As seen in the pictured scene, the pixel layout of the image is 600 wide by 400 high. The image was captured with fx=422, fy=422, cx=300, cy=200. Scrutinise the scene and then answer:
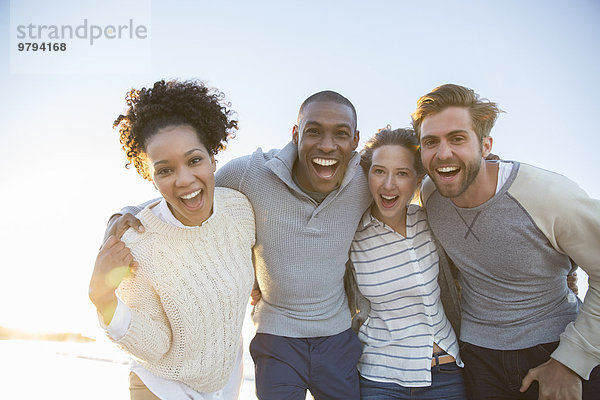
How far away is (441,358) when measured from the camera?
9.14 feet

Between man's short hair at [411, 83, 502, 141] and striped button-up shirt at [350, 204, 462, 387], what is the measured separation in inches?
28.0

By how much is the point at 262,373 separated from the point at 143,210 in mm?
1279

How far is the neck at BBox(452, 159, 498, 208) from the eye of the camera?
2609mm

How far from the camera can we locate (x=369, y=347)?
2889 mm

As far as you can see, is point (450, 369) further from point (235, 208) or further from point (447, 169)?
point (235, 208)

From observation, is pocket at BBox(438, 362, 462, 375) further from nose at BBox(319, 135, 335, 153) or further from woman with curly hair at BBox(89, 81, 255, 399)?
nose at BBox(319, 135, 335, 153)

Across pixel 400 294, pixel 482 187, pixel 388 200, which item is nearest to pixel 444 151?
pixel 482 187

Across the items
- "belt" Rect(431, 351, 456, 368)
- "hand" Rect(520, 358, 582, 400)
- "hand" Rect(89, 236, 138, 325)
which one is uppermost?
"hand" Rect(89, 236, 138, 325)

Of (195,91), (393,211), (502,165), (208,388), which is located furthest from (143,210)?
(502,165)

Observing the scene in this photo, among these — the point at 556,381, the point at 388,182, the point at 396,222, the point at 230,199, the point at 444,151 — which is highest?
the point at 444,151

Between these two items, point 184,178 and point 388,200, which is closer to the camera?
point 184,178

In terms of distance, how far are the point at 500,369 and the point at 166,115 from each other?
2595mm

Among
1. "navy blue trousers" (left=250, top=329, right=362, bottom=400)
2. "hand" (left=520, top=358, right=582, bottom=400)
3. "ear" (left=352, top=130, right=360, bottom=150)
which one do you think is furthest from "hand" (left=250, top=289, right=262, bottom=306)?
"hand" (left=520, top=358, right=582, bottom=400)

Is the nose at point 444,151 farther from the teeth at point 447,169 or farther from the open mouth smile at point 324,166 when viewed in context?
the open mouth smile at point 324,166
